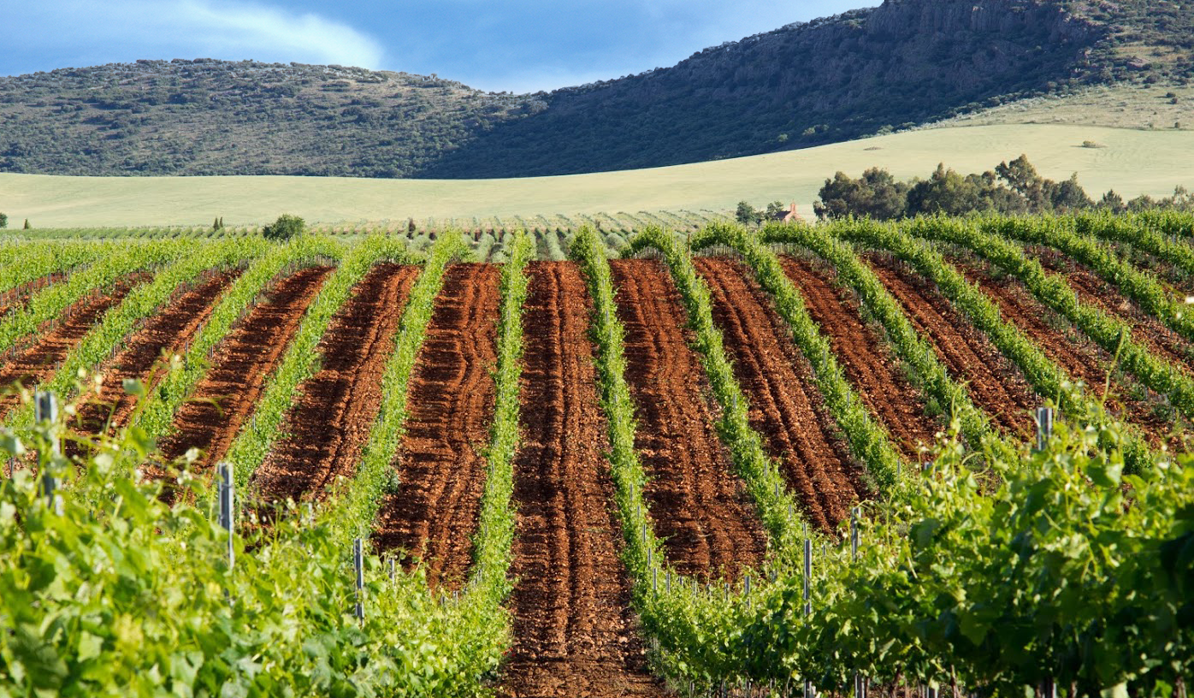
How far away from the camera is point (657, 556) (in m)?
18.1

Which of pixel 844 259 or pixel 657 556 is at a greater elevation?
pixel 844 259

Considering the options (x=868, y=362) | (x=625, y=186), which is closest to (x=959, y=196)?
(x=868, y=362)

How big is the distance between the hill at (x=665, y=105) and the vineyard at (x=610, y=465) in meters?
105

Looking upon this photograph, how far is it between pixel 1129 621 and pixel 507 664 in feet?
39.3

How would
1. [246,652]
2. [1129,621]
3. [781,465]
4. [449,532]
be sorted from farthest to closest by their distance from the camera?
[781,465], [449,532], [246,652], [1129,621]

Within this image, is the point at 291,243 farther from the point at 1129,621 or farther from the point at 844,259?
the point at 1129,621

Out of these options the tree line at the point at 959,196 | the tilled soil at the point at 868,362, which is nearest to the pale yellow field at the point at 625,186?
the tree line at the point at 959,196

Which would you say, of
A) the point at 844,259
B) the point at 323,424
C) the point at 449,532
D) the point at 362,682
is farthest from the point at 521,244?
the point at 362,682

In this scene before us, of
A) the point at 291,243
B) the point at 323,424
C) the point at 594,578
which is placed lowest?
the point at 594,578

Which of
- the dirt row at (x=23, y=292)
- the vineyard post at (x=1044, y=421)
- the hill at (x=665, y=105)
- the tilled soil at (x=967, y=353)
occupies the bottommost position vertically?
the tilled soil at (x=967, y=353)

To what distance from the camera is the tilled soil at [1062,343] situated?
23.3 metres

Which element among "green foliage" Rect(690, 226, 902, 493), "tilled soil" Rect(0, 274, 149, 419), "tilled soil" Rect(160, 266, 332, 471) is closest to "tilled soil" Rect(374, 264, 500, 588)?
"tilled soil" Rect(160, 266, 332, 471)

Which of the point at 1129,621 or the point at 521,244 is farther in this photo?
the point at 521,244

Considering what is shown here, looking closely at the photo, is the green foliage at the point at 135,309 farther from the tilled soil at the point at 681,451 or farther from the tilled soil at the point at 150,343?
Answer: the tilled soil at the point at 681,451
